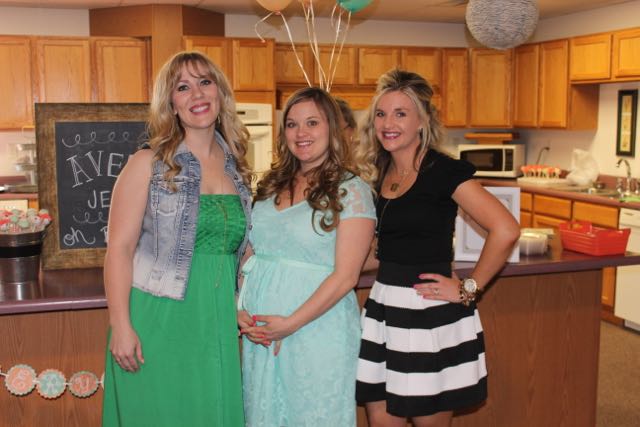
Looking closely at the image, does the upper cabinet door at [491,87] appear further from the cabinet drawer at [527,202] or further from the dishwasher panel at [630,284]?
the dishwasher panel at [630,284]

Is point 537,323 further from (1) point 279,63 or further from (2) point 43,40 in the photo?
(2) point 43,40

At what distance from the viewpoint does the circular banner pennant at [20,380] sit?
2.44 meters

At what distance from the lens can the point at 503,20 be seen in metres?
4.43

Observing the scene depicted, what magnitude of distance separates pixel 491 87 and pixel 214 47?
2.91 m

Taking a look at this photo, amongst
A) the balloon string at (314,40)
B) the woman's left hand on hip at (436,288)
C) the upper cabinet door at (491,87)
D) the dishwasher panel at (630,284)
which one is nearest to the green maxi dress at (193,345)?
the woman's left hand on hip at (436,288)

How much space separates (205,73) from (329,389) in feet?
3.25

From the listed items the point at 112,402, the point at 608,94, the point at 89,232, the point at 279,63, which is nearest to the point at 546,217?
the point at 608,94

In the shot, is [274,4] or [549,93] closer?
[274,4]

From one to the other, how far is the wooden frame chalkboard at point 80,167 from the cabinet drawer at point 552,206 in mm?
4347

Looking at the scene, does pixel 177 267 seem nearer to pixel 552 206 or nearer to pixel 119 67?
pixel 119 67

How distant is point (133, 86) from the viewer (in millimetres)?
6508

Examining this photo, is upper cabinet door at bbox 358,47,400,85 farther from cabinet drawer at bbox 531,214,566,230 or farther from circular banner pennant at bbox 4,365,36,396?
circular banner pennant at bbox 4,365,36,396

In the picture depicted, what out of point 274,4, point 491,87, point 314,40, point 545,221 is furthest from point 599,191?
point 274,4

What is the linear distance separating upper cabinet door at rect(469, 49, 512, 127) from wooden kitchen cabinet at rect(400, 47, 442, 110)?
0.37 m
